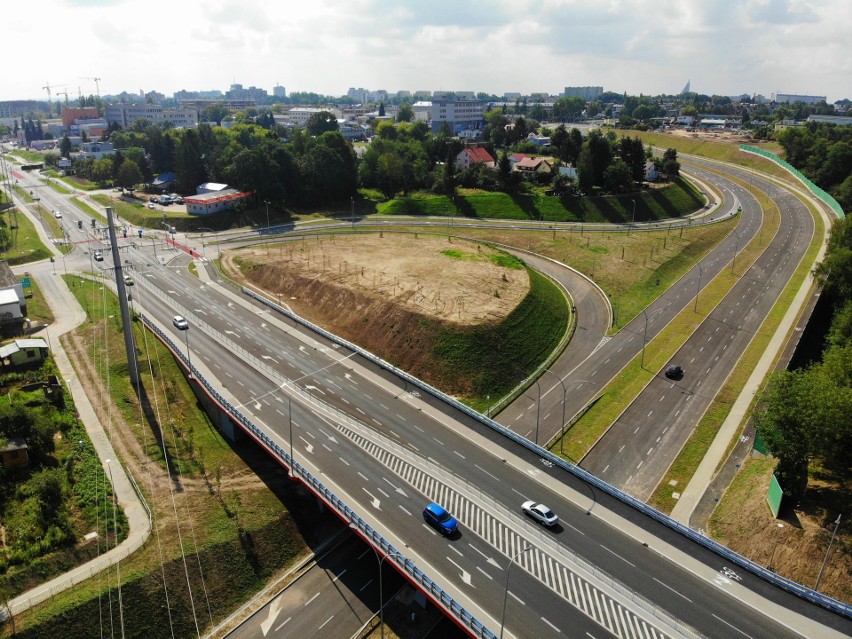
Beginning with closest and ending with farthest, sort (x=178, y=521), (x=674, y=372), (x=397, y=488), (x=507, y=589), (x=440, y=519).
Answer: (x=507, y=589) → (x=440, y=519) → (x=178, y=521) → (x=397, y=488) → (x=674, y=372)

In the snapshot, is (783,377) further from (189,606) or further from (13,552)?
(13,552)

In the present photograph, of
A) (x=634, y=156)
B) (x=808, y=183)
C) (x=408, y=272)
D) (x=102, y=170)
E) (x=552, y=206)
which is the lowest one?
(x=408, y=272)

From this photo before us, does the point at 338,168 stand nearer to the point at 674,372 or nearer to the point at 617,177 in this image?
the point at 617,177

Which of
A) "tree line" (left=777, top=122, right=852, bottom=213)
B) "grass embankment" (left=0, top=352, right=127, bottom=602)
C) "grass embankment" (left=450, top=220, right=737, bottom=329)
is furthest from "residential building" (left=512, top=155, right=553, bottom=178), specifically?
"grass embankment" (left=0, top=352, right=127, bottom=602)

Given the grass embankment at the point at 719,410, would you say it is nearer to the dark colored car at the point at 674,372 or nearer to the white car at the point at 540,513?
the dark colored car at the point at 674,372

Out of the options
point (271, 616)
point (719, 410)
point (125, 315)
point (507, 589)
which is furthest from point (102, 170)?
point (507, 589)

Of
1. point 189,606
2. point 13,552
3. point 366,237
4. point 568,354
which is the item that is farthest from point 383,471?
point 366,237

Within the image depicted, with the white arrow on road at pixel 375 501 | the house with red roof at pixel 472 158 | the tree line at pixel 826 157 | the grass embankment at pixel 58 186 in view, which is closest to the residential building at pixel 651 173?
the tree line at pixel 826 157
